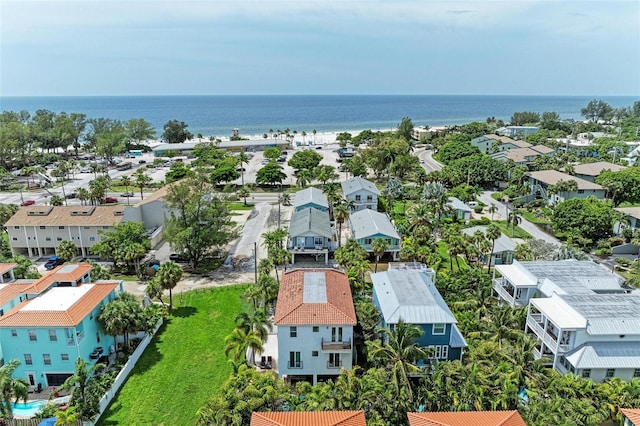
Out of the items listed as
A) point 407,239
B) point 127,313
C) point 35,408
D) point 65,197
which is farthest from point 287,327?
point 65,197

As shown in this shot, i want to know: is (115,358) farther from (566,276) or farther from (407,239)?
(566,276)

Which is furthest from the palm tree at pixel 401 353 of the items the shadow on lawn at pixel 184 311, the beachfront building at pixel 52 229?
the beachfront building at pixel 52 229

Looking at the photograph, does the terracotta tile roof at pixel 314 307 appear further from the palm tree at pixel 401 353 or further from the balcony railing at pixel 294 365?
the balcony railing at pixel 294 365

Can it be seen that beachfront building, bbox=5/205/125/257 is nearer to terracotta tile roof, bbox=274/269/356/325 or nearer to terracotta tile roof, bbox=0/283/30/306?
terracotta tile roof, bbox=0/283/30/306

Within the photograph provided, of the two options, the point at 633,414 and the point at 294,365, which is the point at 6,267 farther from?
the point at 633,414

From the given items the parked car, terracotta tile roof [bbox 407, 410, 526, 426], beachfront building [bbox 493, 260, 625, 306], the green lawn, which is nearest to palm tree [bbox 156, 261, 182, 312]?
the green lawn

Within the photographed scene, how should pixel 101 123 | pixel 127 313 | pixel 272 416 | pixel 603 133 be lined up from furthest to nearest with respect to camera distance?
pixel 603 133
pixel 101 123
pixel 127 313
pixel 272 416
